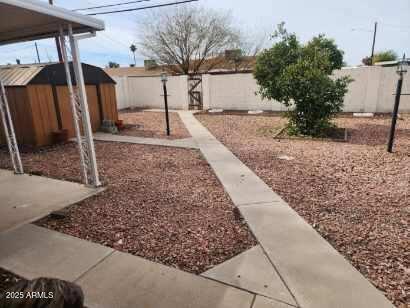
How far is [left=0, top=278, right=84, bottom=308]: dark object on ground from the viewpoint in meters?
0.88

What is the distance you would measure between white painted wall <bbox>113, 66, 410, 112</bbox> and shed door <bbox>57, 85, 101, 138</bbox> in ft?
21.9

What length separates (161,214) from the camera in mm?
3629

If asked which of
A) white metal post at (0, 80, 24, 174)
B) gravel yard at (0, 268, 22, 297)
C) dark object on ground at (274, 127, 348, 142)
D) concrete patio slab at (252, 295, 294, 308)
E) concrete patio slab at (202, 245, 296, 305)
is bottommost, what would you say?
dark object on ground at (274, 127, 348, 142)

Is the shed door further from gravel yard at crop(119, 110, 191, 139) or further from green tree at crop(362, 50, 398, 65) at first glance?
green tree at crop(362, 50, 398, 65)

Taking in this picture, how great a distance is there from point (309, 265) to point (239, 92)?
41.8ft

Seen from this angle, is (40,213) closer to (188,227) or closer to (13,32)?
(188,227)

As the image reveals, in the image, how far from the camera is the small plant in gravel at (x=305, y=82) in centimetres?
771

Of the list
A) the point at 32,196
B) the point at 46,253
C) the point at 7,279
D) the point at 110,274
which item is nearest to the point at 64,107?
the point at 32,196

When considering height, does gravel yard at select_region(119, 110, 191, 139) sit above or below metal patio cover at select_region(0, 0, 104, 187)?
below

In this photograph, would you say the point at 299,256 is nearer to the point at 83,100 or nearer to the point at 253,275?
the point at 253,275

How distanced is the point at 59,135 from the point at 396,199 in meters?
8.35

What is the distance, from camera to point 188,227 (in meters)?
3.29

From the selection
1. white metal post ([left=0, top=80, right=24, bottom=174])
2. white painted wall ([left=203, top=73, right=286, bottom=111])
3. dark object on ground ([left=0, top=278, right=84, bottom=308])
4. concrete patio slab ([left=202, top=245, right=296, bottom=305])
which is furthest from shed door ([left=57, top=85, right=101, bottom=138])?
dark object on ground ([left=0, top=278, right=84, bottom=308])

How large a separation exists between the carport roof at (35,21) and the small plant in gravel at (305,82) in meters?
5.94
